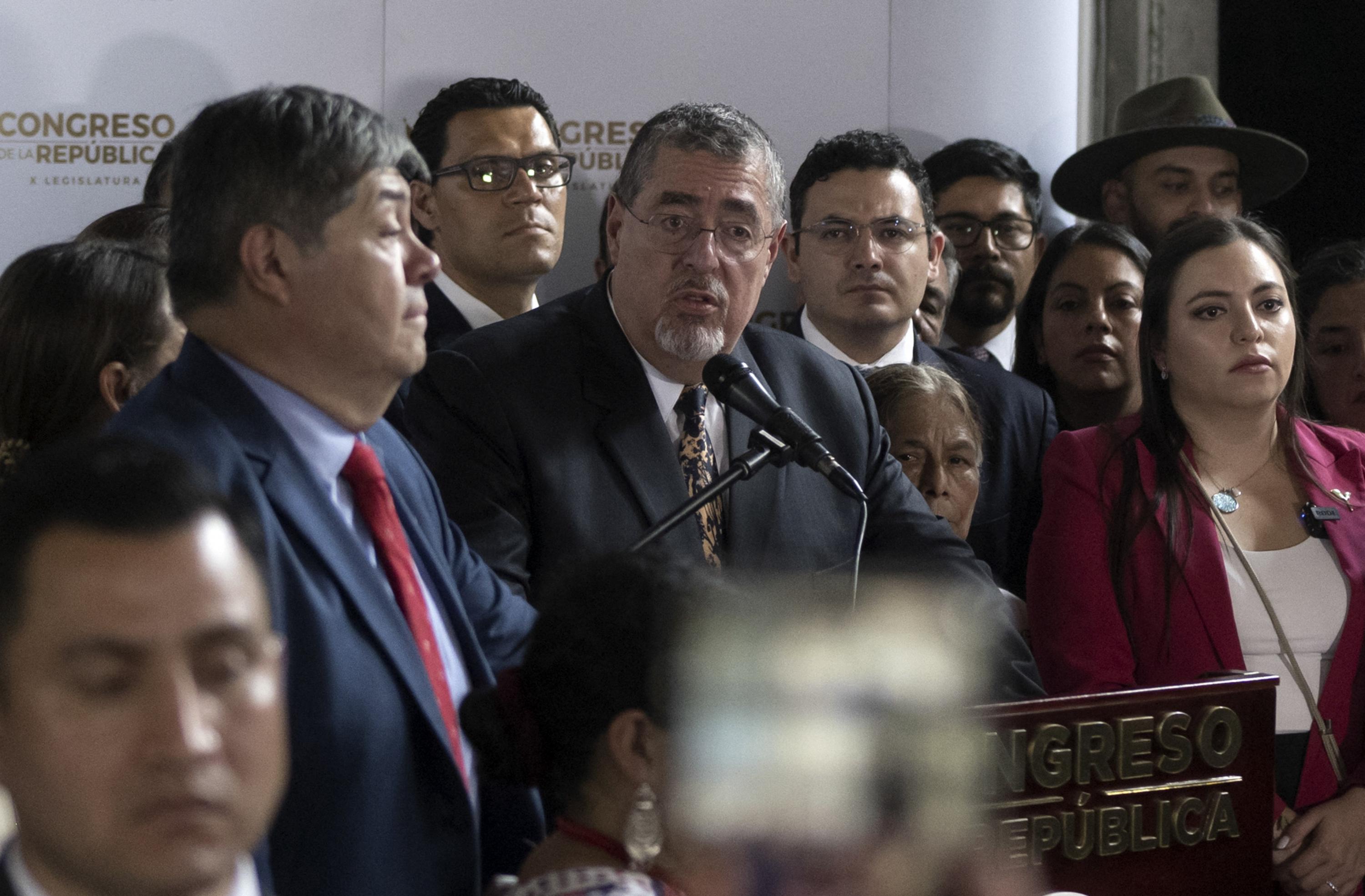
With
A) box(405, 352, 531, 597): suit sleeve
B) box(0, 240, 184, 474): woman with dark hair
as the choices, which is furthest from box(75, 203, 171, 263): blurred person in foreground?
box(405, 352, 531, 597): suit sleeve

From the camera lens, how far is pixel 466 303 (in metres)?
3.65

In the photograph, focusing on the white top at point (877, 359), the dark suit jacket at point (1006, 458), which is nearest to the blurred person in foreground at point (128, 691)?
the dark suit jacket at point (1006, 458)

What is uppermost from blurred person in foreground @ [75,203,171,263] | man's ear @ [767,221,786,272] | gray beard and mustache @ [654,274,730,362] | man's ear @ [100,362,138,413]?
blurred person in foreground @ [75,203,171,263]

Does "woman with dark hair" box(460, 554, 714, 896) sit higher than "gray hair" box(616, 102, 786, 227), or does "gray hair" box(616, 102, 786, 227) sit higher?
"gray hair" box(616, 102, 786, 227)

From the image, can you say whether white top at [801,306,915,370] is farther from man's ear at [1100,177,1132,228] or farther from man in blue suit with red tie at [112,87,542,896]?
man in blue suit with red tie at [112,87,542,896]

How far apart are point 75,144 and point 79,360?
6.36 ft

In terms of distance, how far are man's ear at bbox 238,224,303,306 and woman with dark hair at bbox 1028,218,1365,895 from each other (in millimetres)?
1611

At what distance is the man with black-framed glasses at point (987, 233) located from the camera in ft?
13.1

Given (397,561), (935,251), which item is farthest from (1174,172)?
(397,561)

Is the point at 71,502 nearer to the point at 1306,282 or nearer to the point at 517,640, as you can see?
the point at 517,640

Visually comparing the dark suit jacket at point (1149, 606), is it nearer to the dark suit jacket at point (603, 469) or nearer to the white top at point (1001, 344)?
the dark suit jacket at point (603, 469)

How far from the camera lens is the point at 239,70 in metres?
3.85

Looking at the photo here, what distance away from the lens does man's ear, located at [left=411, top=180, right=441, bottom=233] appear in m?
3.68

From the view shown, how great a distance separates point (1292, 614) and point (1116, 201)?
1.93 metres
